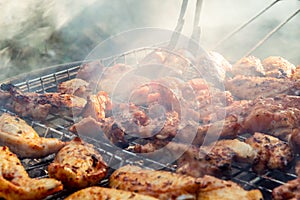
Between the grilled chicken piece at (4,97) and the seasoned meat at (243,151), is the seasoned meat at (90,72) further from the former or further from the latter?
the seasoned meat at (243,151)

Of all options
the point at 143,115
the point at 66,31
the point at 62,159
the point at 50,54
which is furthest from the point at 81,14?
the point at 62,159

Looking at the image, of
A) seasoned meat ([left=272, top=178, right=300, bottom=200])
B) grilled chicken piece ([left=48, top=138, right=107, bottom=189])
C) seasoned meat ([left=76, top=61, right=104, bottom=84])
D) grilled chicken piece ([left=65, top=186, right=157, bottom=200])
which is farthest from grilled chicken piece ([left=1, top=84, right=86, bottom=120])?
seasoned meat ([left=272, top=178, right=300, bottom=200])

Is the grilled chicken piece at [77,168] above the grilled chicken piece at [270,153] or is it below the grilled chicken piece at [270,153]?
below

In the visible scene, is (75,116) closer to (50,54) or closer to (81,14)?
(50,54)

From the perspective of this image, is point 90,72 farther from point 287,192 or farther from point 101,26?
point 101,26

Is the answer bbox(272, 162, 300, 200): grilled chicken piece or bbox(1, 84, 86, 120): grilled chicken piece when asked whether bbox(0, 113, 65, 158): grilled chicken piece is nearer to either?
bbox(1, 84, 86, 120): grilled chicken piece

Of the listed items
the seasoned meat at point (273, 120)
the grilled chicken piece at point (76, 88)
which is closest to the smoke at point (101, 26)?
the grilled chicken piece at point (76, 88)

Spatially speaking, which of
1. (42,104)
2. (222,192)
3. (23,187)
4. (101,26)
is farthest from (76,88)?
(101,26)
